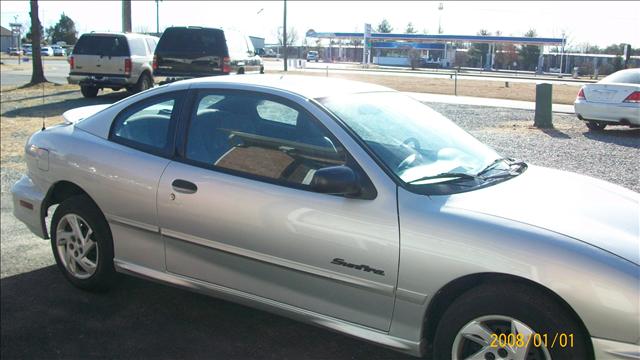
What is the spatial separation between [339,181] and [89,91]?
15765 millimetres

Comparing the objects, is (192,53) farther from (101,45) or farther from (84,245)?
(84,245)

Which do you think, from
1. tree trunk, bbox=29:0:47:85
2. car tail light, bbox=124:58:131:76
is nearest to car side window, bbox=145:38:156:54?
car tail light, bbox=124:58:131:76

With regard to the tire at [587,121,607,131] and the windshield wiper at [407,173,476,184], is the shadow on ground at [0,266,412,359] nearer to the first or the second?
the windshield wiper at [407,173,476,184]

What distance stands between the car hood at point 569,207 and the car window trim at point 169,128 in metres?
1.89

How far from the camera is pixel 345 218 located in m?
2.96

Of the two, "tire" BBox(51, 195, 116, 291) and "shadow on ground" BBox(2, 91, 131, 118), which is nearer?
"tire" BBox(51, 195, 116, 291)

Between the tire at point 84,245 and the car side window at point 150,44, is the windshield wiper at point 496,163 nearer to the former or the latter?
the tire at point 84,245

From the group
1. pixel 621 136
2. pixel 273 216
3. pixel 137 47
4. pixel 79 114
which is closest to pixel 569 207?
pixel 273 216

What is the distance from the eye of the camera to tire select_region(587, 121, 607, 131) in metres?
7.47

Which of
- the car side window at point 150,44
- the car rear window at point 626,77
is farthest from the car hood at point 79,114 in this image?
the car side window at point 150,44

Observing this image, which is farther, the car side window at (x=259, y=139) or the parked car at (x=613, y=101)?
the parked car at (x=613, y=101)

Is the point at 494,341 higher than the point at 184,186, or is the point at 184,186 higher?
the point at 184,186

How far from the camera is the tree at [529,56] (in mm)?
14426
